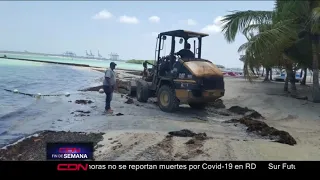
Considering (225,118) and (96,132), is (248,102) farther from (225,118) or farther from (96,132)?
(96,132)

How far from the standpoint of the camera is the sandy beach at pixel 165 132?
6.43 metres

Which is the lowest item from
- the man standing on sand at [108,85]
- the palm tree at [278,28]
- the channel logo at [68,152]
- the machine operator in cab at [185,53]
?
the channel logo at [68,152]

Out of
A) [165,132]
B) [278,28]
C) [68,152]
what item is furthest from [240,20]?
[68,152]

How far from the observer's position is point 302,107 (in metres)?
14.1

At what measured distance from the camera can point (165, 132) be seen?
8.25 metres

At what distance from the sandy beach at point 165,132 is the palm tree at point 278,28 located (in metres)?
2.15

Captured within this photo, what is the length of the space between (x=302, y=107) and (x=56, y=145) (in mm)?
11259

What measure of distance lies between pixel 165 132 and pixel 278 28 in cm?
842

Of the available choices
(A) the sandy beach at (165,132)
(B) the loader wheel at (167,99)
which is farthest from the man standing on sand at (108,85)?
(B) the loader wheel at (167,99)
